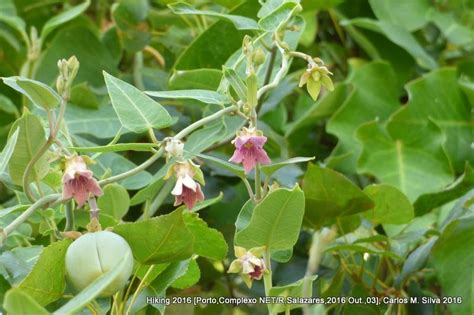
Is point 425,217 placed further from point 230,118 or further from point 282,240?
point 282,240

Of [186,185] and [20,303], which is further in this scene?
[186,185]

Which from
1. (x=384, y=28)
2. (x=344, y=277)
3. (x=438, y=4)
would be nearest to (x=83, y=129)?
(x=344, y=277)

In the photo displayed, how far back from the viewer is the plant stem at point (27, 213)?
2.00 ft

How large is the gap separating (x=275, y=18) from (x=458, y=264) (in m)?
0.30

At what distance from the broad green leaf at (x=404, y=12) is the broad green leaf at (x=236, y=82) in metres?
0.62

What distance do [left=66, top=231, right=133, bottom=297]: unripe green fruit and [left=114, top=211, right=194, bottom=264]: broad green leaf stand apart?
0.04m

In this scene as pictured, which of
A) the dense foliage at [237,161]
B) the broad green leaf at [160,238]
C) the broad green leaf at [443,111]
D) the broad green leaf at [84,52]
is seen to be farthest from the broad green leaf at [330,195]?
the broad green leaf at [84,52]

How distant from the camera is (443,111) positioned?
3.79 ft

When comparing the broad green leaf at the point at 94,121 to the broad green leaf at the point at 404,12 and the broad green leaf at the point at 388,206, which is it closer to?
the broad green leaf at the point at 388,206

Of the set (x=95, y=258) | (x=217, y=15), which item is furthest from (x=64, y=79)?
(x=217, y=15)

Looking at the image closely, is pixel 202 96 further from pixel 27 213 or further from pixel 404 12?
pixel 404 12

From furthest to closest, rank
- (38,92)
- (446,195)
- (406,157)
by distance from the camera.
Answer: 1. (406,157)
2. (446,195)
3. (38,92)

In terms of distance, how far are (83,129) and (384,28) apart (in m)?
0.42

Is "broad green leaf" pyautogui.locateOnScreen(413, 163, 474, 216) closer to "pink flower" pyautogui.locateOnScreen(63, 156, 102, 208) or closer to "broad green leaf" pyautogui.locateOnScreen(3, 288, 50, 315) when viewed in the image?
"pink flower" pyautogui.locateOnScreen(63, 156, 102, 208)
